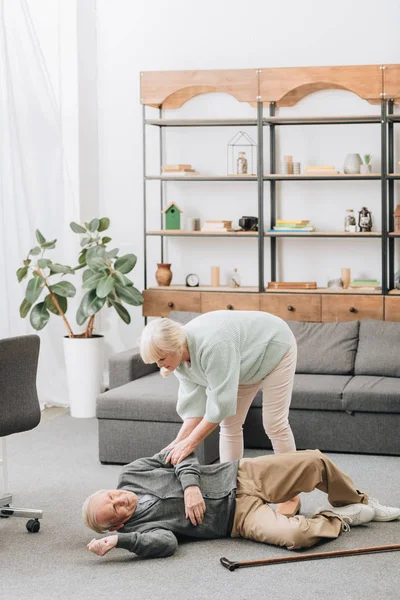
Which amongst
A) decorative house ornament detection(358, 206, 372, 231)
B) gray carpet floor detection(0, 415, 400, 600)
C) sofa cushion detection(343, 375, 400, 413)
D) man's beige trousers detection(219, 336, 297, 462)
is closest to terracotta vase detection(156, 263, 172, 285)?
decorative house ornament detection(358, 206, 372, 231)

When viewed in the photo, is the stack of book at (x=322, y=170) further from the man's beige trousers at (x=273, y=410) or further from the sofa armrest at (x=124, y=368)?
the man's beige trousers at (x=273, y=410)

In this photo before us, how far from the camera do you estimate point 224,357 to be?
3621 millimetres

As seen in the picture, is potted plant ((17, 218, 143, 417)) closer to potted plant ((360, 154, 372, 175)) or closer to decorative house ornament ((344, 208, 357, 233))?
decorative house ornament ((344, 208, 357, 233))

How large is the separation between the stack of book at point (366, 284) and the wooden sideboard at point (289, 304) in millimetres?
87

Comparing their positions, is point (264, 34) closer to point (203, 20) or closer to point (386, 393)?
point (203, 20)

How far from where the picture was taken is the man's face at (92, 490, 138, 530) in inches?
134

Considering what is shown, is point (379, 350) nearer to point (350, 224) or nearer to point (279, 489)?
point (350, 224)

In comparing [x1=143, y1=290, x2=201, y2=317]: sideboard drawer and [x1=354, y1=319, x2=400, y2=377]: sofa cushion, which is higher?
[x1=143, y1=290, x2=201, y2=317]: sideboard drawer

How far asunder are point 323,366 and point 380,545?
2.01m

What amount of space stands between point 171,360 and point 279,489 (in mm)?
681

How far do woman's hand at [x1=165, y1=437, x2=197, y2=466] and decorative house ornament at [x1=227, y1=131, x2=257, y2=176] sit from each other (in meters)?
3.13

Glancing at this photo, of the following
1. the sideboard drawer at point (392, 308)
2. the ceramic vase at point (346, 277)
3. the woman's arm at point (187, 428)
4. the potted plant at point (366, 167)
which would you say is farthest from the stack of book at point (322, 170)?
the woman's arm at point (187, 428)

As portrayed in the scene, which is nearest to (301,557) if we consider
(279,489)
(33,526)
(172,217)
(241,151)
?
(279,489)

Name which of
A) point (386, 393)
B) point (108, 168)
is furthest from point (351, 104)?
point (386, 393)
